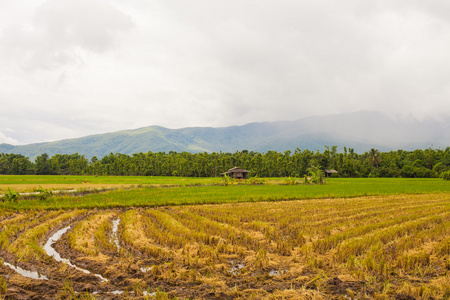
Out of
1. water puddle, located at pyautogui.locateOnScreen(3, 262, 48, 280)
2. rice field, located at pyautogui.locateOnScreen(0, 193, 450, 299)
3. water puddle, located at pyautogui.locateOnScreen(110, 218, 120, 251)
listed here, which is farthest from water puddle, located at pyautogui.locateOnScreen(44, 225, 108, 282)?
water puddle, located at pyautogui.locateOnScreen(110, 218, 120, 251)

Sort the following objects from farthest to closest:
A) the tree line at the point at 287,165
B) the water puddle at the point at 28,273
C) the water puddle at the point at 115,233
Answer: the tree line at the point at 287,165 < the water puddle at the point at 115,233 < the water puddle at the point at 28,273

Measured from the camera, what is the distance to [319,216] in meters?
11.3

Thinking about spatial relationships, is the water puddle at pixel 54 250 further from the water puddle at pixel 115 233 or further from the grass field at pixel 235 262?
the water puddle at pixel 115 233

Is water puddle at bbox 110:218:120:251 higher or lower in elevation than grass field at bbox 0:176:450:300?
lower

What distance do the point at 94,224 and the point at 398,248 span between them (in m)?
9.95

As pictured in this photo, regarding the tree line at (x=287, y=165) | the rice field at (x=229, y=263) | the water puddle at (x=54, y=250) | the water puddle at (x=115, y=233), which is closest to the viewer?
the rice field at (x=229, y=263)

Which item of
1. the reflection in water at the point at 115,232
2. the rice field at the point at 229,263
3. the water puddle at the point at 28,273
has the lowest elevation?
the reflection in water at the point at 115,232

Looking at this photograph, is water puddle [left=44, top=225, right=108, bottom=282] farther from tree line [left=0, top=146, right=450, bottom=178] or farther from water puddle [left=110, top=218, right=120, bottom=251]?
tree line [left=0, top=146, right=450, bottom=178]

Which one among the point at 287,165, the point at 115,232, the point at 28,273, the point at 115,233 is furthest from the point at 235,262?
the point at 287,165

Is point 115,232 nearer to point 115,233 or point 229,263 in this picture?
point 115,233

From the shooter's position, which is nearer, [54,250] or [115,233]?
[54,250]

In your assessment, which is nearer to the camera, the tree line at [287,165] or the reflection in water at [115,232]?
the reflection in water at [115,232]

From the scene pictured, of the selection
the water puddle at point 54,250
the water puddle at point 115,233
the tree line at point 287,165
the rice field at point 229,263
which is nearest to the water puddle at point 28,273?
the rice field at point 229,263

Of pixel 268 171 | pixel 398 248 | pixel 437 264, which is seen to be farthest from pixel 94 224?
pixel 268 171
